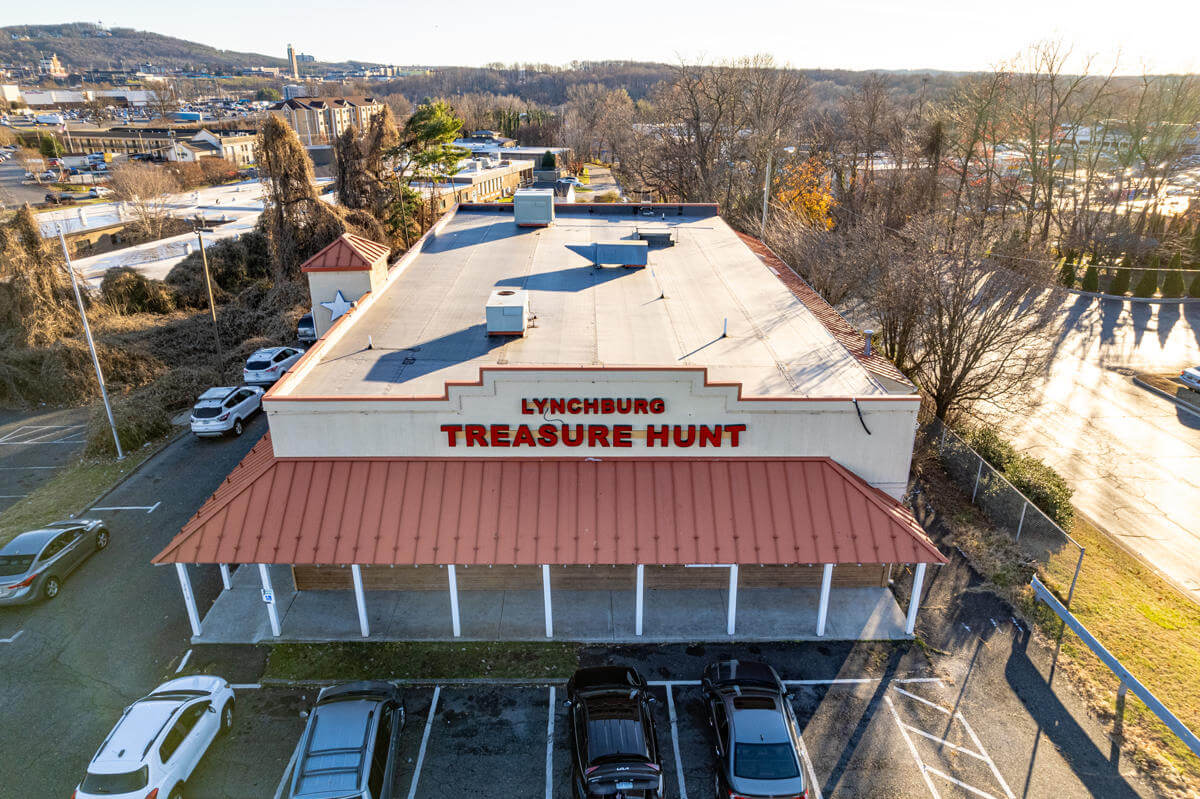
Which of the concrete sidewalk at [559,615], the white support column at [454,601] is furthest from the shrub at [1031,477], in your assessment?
the white support column at [454,601]

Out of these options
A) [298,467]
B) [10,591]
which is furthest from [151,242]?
[298,467]

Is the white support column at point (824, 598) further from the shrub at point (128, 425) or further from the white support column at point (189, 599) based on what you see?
the shrub at point (128, 425)

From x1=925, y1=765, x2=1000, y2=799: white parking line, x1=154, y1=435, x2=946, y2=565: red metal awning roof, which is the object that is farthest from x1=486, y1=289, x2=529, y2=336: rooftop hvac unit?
x1=925, y1=765, x2=1000, y2=799: white parking line

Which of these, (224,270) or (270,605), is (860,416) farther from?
(224,270)

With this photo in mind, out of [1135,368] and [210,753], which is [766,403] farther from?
[1135,368]

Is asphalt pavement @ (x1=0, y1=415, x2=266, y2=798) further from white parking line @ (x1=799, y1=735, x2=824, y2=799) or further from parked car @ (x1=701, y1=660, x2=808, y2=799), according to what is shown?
white parking line @ (x1=799, y1=735, x2=824, y2=799)
